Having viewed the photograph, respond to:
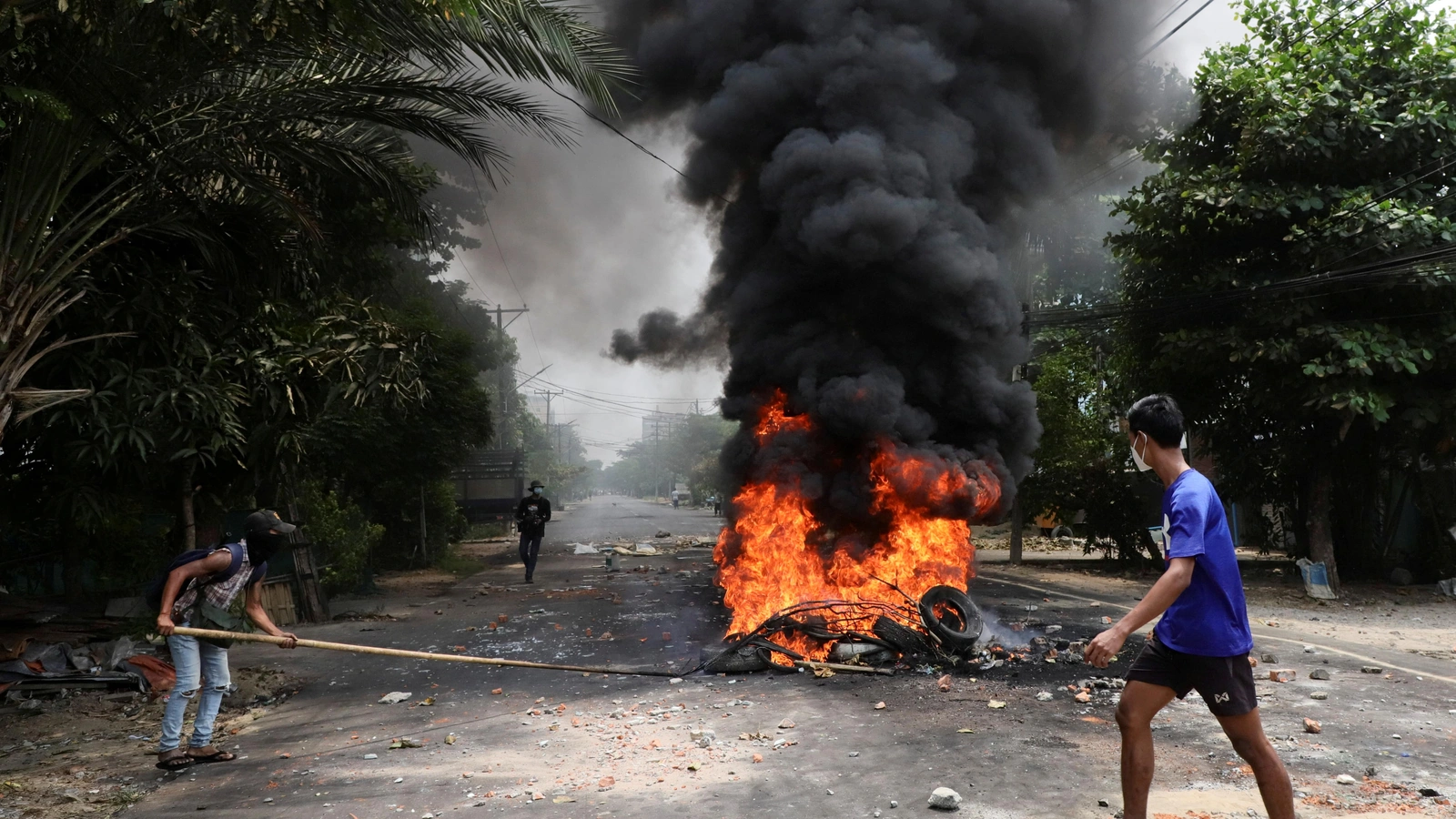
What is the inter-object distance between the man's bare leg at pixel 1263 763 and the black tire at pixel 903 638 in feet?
15.2

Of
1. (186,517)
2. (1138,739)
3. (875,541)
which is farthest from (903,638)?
(186,517)

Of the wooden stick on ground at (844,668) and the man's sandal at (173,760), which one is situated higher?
the wooden stick on ground at (844,668)

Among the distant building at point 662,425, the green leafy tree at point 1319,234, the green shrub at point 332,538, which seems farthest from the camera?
the distant building at point 662,425

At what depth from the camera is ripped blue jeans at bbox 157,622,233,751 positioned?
5.38 m

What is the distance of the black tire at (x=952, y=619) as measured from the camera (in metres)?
8.04

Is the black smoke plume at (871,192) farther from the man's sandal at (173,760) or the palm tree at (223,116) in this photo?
the man's sandal at (173,760)

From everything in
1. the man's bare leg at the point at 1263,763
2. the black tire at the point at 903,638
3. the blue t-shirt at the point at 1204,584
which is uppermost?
the blue t-shirt at the point at 1204,584

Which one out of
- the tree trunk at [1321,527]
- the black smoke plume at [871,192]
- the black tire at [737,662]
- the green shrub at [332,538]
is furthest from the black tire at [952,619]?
the green shrub at [332,538]

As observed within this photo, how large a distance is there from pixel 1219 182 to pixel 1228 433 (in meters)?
4.97

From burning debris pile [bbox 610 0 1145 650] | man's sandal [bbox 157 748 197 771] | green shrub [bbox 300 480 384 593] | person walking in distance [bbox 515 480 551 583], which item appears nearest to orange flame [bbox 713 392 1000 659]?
burning debris pile [bbox 610 0 1145 650]

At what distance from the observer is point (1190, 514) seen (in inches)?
136

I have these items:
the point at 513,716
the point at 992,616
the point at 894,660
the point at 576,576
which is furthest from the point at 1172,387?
the point at 513,716

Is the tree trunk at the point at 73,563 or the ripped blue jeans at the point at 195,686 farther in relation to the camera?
the tree trunk at the point at 73,563

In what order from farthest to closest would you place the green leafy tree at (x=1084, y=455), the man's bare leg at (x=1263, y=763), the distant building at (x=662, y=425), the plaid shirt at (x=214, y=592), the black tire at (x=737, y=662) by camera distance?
the distant building at (x=662, y=425)
the green leafy tree at (x=1084, y=455)
the black tire at (x=737, y=662)
the plaid shirt at (x=214, y=592)
the man's bare leg at (x=1263, y=763)
